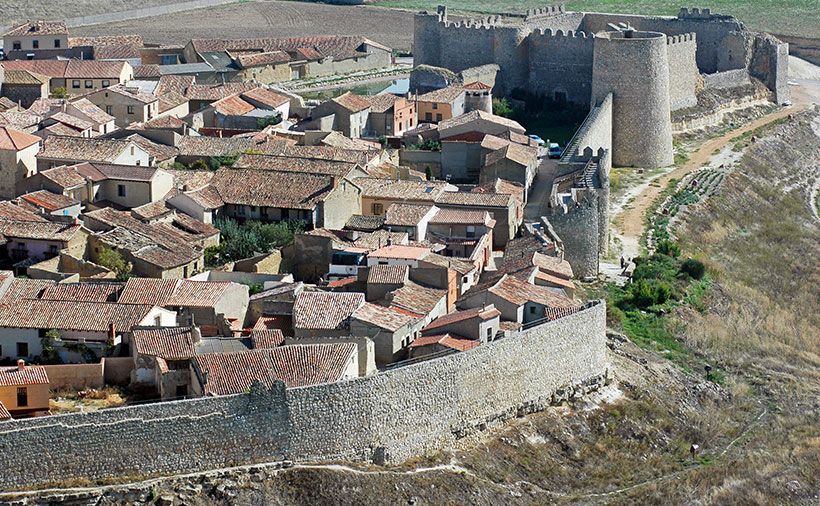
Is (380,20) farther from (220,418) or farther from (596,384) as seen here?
(220,418)

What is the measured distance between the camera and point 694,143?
47719 millimetres

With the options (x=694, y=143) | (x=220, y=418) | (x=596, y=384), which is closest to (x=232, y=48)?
(x=694, y=143)

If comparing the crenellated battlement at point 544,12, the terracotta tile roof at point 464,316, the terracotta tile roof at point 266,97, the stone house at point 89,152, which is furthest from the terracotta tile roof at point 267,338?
the crenellated battlement at point 544,12

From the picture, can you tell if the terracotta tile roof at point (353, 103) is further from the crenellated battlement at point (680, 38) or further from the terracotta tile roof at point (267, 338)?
the terracotta tile roof at point (267, 338)

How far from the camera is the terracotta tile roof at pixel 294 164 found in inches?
1394

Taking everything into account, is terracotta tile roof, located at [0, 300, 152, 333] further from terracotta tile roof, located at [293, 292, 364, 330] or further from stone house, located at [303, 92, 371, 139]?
stone house, located at [303, 92, 371, 139]

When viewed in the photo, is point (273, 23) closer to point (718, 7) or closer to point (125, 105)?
point (718, 7)

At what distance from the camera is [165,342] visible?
2584 centimetres

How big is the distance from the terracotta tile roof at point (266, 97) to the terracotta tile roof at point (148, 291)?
14.9m

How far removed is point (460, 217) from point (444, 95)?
11.8 meters

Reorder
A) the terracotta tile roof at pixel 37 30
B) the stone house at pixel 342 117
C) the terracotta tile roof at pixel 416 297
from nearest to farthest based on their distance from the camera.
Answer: the terracotta tile roof at pixel 416 297 < the stone house at pixel 342 117 < the terracotta tile roof at pixel 37 30

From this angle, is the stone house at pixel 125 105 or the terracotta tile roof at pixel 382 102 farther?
the terracotta tile roof at pixel 382 102

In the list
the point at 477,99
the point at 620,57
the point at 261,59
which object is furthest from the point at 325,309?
the point at 261,59

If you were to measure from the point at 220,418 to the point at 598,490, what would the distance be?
548 cm
